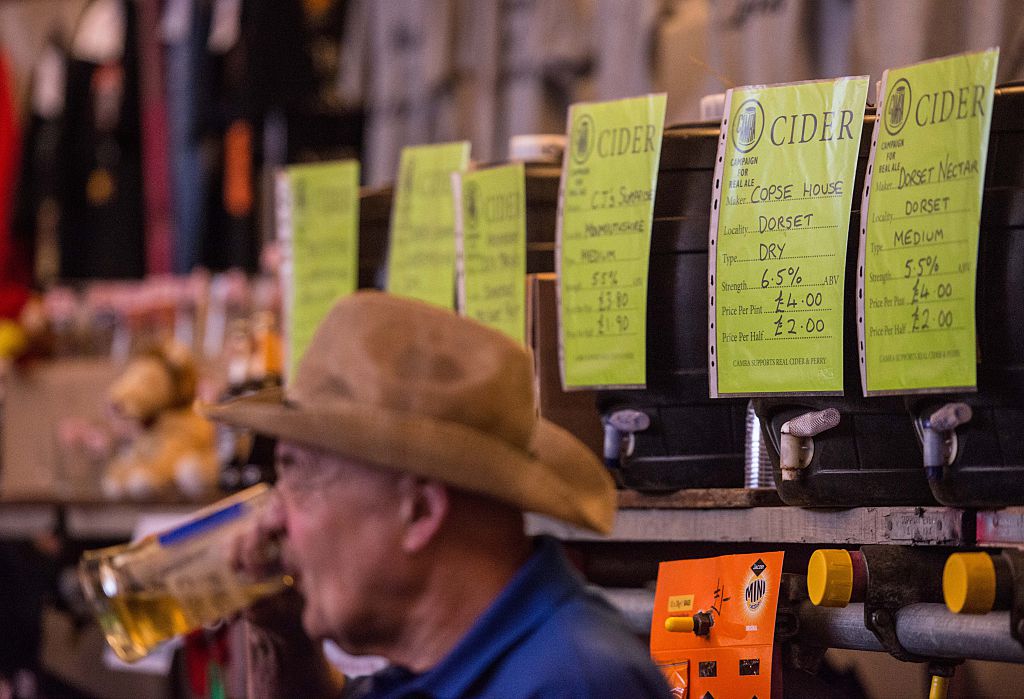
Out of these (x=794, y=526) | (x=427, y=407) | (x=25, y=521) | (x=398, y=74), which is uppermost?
(x=398, y=74)

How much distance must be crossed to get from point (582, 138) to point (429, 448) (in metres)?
0.57

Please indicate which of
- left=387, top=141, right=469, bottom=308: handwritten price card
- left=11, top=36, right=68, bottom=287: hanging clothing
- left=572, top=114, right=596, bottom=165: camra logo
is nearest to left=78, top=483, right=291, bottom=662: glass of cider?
left=387, top=141, right=469, bottom=308: handwritten price card

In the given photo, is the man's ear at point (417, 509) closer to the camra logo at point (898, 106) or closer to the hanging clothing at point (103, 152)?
the camra logo at point (898, 106)

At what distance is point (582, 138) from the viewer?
160cm

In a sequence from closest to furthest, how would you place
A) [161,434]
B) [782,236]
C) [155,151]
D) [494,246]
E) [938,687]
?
[938,687] < [782,236] < [494,246] < [161,434] < [155,151]

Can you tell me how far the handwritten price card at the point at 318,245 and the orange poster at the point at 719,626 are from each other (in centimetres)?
92

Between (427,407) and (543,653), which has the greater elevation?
(427,407)

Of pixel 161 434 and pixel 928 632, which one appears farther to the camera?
pixel 161 434

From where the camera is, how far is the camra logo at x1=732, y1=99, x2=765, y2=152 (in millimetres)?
1383

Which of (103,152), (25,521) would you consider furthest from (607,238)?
(103,152)

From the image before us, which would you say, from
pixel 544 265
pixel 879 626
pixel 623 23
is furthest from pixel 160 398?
pixel 879 626

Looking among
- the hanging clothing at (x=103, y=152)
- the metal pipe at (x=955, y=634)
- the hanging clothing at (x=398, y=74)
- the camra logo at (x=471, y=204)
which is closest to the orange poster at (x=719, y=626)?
the metal pipe at (x=955, y=634)

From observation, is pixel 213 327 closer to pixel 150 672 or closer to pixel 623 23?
pixel 150 672

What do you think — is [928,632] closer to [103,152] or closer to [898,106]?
[898,106]
